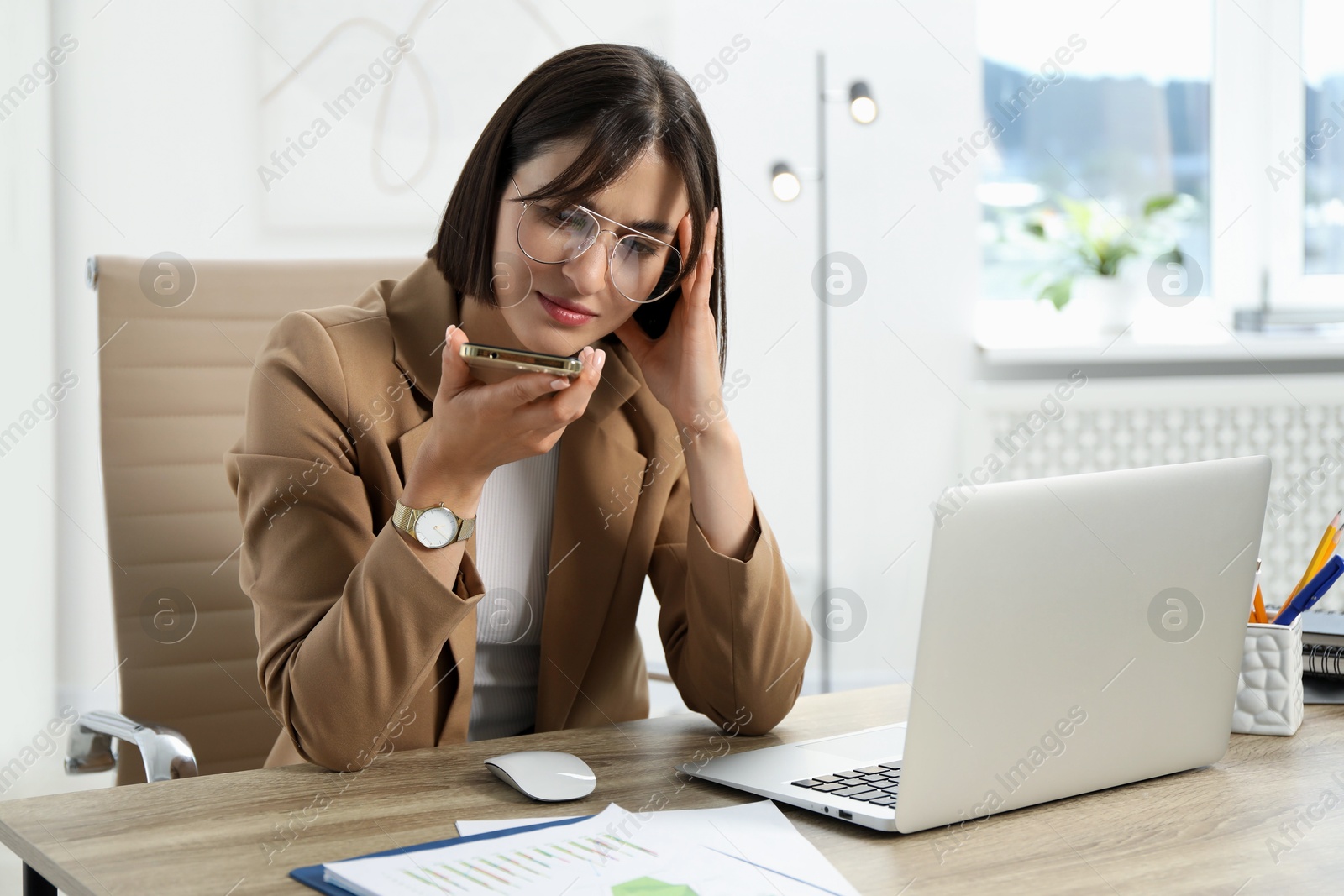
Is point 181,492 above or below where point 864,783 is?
above

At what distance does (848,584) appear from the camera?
280 centimetres

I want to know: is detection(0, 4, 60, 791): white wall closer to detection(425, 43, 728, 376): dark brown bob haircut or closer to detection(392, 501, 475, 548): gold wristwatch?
detection(425, 43, 728, 376): dark brown bob haircut

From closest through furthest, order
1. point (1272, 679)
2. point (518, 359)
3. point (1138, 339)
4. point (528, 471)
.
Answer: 1. point (518, 359)
2. point (1272, 679)
3. point (528, 471)
4. point (1138, 339)

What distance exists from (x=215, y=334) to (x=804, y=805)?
0.90 meters

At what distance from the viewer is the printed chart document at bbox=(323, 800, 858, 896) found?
0.62 m

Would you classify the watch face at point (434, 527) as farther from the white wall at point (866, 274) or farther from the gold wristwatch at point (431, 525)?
the white wall at point (866, 274)

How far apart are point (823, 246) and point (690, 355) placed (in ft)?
5.08

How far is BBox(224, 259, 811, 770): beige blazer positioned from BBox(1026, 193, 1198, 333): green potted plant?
6.31 ft

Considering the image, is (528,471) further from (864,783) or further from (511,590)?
(864,783)

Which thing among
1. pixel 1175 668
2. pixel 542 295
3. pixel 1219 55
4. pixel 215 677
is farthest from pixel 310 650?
pixel 1219 55

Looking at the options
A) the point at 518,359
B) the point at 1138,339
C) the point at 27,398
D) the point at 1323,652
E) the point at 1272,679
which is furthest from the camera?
the point at 1138,339

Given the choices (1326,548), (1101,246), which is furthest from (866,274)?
(1326,548)

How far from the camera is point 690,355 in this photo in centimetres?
113

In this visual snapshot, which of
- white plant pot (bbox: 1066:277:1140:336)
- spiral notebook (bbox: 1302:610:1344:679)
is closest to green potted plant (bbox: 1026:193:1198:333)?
white plant pot (bbox: 1066:277:1140:336)
